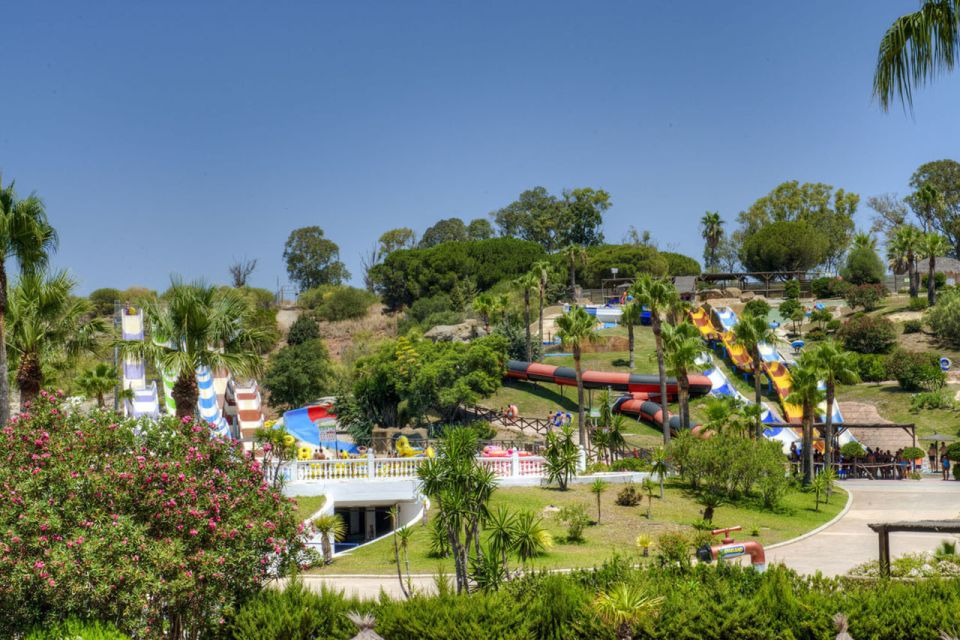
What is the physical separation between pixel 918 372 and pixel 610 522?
37.3 m

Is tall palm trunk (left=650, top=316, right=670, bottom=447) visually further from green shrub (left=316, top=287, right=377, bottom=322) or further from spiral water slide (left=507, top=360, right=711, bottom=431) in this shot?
green shrub (left=316, top=287, right=377, bottom=322)

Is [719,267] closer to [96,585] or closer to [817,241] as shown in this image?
[817,241]

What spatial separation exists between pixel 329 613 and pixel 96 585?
342 centimetres

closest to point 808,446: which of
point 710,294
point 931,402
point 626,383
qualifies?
point 626,383

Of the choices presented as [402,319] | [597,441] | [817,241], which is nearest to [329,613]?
[597,441]

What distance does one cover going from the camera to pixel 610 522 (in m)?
28.2

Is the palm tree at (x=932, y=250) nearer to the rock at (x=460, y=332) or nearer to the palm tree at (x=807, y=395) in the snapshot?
the rock at (x=460, y=332)

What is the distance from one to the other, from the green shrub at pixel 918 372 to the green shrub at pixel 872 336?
606 cm

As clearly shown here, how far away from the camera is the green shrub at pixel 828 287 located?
284ft

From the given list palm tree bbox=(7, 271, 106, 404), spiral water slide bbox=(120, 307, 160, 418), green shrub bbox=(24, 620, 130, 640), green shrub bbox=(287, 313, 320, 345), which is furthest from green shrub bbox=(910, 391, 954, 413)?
green shrub bbox=(287, 313, 320, 345)

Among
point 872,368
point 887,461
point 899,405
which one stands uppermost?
point 872,368

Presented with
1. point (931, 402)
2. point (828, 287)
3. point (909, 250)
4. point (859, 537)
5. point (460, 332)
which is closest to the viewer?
point (859, 537)

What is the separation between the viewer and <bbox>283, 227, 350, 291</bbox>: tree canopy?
492 feet

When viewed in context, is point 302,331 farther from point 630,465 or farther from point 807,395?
point 807,395
